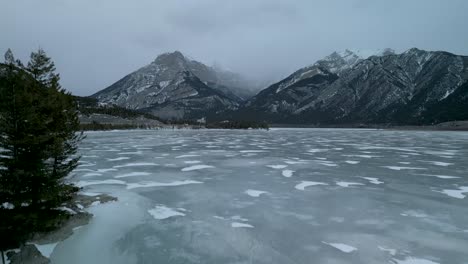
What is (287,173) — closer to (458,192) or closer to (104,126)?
(458,192)

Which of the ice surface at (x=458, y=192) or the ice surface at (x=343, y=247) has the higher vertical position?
the ice surface at (x=458, y=192)

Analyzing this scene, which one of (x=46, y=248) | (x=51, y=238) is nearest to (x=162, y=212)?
(x=51, y=238)

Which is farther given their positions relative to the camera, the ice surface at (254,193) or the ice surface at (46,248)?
the ice surface at (254,193)

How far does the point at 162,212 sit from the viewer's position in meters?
14.9

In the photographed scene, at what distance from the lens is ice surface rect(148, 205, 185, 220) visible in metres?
14.3

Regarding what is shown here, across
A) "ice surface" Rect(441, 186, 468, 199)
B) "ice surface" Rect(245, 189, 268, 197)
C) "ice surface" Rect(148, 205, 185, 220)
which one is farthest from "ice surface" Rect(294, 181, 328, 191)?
"ice surface" Rect(148, 205, 185, 220)

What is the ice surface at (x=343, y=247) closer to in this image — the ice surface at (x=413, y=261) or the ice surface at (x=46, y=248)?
the ice surface at (x=413, y=261)

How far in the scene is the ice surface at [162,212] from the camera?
1427cm

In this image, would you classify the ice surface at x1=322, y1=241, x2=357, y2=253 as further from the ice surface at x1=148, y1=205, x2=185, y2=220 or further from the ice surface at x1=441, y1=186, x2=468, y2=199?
the ice surface at x1=441, y1=186, x2=468, y2=199

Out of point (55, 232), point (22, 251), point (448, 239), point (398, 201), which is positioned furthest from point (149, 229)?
point (398, 201)

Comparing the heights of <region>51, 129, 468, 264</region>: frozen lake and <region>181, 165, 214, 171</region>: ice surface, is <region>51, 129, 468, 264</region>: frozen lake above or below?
above

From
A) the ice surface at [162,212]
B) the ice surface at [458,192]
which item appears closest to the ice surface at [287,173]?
the ice surface at [458,192]

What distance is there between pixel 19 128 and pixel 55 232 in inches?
163

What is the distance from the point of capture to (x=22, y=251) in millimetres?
10148
